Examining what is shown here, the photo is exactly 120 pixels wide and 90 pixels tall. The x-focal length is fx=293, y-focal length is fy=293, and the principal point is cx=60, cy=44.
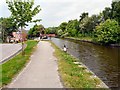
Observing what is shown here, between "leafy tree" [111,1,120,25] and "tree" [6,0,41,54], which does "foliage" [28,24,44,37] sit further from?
"tree" [6,0,41,54]

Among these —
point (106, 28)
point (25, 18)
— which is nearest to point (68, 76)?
point (25, 18)

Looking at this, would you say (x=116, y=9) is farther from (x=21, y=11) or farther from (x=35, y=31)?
(x=35, y=31)

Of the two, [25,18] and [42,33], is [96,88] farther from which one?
[42,33]

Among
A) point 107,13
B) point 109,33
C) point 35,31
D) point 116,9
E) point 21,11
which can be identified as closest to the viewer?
point 21,11

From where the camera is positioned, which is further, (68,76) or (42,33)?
(42,33)

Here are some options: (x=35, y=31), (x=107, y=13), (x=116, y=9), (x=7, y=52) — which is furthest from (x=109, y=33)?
(x=35, y=31)

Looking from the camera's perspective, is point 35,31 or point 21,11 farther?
point 35,31

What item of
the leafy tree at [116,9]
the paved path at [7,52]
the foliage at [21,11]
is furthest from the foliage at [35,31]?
the foliage at [21,11]

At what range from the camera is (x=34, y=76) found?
19203mm

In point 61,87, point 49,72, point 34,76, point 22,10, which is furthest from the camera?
point 22,10

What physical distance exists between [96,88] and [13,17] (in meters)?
21.8

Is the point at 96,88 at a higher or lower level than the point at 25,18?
lower

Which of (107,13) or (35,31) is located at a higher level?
(107,13)

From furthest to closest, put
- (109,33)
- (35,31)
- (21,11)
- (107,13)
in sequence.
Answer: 1. (35,31)
2. (107,13)
3. (109,33)
4. (21,11)
